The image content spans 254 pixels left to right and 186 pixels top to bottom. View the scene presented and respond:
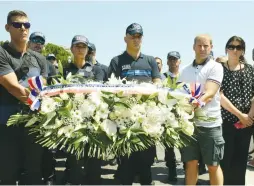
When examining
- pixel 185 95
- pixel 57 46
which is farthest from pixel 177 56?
pixel 57 46

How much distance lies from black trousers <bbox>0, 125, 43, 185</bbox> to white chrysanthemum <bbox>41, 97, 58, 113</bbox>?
0.83 meters

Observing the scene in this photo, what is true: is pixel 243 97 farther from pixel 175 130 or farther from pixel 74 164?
pixel 74 164

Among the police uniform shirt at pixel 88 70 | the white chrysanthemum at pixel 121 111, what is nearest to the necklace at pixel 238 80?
the police uniform shirt at pixel 88 70

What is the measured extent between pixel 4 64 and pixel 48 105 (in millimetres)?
854

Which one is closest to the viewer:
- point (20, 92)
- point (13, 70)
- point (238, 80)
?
point (20, 92)

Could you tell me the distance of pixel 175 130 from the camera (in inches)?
112

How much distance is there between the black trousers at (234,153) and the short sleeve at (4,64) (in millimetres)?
2853

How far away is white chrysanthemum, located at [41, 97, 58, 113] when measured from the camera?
8.84 feet

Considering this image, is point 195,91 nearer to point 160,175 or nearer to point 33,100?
point 33,100

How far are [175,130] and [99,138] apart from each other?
2.16 ft

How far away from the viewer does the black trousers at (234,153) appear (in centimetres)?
448

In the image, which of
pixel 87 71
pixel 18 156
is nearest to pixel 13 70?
pixel 18 156

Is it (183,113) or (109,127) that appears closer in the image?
(109,127)

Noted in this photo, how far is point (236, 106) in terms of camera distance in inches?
176
